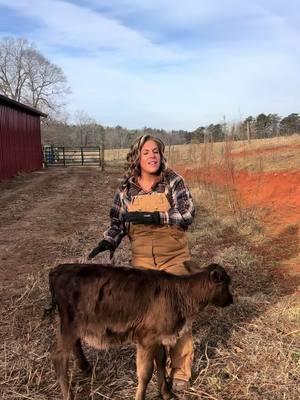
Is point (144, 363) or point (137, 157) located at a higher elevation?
point (137, 157)

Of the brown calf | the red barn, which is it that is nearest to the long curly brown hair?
the brown calf

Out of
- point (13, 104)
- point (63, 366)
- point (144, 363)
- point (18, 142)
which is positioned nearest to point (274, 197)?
point (144, 363)

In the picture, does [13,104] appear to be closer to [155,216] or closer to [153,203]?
[153,203]

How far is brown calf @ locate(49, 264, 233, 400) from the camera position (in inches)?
143

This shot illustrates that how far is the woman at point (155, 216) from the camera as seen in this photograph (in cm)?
417

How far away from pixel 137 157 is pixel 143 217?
1.73 ft

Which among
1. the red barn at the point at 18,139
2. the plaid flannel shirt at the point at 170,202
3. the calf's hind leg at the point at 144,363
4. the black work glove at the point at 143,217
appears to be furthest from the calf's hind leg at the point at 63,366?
the red barn at the point at 18,139

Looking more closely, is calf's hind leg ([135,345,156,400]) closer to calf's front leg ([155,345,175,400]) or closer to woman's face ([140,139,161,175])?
calf's front leg ([155,345,175,400])

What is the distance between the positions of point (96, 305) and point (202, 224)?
27.7 feet

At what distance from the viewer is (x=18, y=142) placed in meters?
29.8

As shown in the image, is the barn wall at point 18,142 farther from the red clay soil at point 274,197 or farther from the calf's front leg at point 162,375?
the calf's front leg at point 162,375

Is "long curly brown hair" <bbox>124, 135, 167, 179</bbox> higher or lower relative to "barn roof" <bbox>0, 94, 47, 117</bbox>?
lower

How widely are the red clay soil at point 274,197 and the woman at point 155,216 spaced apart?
13.2ft

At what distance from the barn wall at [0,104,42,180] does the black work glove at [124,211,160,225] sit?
2190 cm
